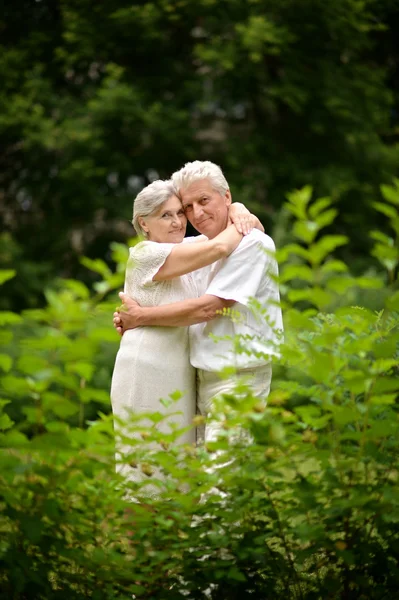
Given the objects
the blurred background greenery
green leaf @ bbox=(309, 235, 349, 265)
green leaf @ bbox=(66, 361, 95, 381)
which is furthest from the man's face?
the blurred background greenery

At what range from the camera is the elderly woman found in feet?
14.9

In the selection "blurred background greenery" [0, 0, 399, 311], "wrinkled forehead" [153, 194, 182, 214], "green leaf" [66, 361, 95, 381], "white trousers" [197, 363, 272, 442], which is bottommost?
"blurred background greenery" [0, 0, 399, 311]

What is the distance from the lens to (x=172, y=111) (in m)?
19.7

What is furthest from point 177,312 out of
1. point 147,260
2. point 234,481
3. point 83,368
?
point 83,368

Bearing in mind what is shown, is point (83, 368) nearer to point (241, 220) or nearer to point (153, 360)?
point (153, 360)

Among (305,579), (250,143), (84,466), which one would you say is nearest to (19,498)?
(84,466)

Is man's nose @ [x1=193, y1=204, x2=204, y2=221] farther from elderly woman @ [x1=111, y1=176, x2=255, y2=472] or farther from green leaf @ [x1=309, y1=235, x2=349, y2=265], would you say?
green leaf @ [x1=309, y1=235, x2=349, y2=265]

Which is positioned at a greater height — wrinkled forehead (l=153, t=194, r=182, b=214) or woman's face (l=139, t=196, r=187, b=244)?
wrinkled forehead (l=153, t=194, r=182, b=214)

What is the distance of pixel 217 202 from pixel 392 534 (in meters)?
2.06

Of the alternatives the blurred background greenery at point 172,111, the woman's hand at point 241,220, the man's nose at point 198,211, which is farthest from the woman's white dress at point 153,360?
the blurred background greenery at point 172,111

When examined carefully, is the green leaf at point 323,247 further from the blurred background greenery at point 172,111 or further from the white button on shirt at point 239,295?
the blurred background greenery at point 172,111

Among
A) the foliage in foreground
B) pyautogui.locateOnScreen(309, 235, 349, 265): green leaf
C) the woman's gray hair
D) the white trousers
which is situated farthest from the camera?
the woman's gray hair

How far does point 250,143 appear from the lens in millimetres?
20250

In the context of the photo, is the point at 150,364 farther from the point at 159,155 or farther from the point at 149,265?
the point at 159,155
